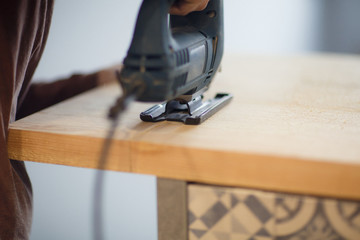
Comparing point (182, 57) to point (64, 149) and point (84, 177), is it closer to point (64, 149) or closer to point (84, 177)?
point (64, 149)

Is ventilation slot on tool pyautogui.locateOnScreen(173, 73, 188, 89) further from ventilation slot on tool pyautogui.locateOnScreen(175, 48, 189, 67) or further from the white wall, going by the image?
the white wall

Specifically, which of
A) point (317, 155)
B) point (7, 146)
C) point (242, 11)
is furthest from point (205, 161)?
point (242, 11)

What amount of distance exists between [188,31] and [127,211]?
0.60 m

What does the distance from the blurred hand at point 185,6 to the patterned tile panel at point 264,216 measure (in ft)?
0.86

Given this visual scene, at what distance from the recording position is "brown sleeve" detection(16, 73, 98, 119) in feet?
2.47

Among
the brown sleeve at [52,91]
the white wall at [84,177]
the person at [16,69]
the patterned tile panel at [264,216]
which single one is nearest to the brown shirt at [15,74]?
the person at [16,69]

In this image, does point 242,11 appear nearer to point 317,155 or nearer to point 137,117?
point 137,117

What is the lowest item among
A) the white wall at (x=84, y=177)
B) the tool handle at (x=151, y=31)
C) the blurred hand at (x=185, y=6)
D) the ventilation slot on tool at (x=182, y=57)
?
the white wall at (x=84, y=177)

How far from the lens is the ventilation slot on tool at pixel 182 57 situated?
0.47 metres

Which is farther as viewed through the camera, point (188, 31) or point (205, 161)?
point (188, 31)

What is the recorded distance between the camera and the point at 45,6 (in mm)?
552

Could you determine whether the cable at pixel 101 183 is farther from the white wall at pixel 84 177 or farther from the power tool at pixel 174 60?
the white wall at pixel 84 177

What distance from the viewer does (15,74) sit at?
521 millimetres

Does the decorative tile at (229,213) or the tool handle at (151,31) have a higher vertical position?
the tool handle at (151,31)
